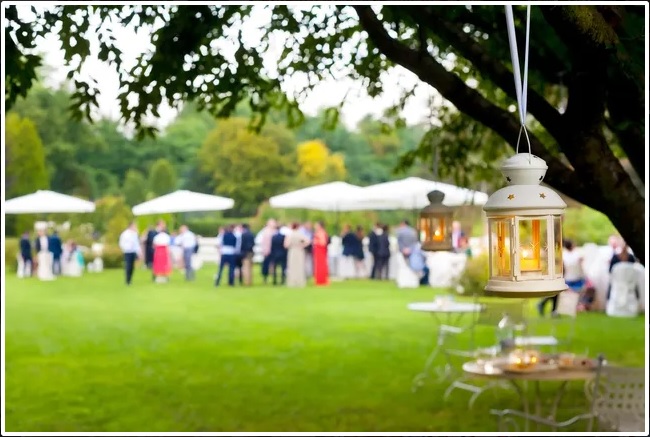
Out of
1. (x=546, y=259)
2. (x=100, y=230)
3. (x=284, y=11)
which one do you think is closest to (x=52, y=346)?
(x=284, y=11)

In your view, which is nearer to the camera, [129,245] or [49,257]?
[129,245]

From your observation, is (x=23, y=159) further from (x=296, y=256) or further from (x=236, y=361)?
(x=236, y=361)

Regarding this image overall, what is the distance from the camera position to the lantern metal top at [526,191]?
351cm

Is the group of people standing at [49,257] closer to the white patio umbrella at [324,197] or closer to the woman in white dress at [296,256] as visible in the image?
the white patio umbrella at [324,197]

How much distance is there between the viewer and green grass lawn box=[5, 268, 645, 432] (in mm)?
10445

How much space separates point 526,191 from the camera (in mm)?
3529

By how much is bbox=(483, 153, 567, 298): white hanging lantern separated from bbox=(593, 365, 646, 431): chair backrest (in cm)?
411

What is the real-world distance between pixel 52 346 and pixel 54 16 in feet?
29.1

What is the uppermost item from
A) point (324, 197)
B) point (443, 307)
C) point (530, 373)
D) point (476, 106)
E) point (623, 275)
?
point (324, 197)

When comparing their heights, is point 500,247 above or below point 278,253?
below

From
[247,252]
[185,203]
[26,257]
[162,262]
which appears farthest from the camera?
[185,203]

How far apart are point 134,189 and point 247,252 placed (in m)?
19.6

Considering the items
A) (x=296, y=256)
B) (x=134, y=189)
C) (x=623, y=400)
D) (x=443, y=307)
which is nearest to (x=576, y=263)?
(x=443, y=307)

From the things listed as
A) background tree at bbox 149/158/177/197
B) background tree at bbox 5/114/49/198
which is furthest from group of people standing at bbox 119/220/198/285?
background tree at bbox 149/158/177/197
